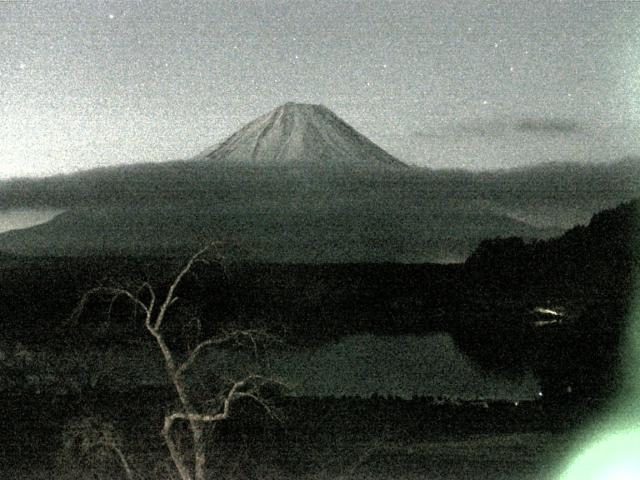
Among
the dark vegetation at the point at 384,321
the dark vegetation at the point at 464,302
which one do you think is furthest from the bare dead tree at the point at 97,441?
the dark vegetation at the point at 464,302

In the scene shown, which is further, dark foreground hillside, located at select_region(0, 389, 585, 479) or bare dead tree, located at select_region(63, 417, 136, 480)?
dark foreground hillside, located at select_region(0, 389, 585, 479)

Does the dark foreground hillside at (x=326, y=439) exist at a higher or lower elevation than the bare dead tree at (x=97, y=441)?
lower

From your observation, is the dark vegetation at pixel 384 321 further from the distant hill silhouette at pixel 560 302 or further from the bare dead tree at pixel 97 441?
the bare dead tree at pixel 97 441

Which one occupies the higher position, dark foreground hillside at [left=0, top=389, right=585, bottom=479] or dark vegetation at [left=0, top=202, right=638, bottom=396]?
dark foreground hillside at [left=0, top=389, right=585, bottom=479]

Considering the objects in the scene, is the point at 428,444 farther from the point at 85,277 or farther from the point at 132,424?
the point at 85,277

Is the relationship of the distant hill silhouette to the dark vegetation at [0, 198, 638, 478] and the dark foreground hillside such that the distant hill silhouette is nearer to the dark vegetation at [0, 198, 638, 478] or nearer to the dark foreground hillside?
the dark vegetation at [0, 198, 638, 478]

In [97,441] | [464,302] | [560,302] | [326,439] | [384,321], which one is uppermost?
[97,441]

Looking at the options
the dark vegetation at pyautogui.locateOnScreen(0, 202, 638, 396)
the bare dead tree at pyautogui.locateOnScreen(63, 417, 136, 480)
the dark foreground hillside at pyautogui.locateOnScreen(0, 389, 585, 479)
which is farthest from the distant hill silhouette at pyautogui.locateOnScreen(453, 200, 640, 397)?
the bare dead tree at pyautogui.locateOnScreen(63, 417, 136, 480)

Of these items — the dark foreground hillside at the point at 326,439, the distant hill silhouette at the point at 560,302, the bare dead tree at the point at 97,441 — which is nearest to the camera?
the bare dead tree at the point at 97,441

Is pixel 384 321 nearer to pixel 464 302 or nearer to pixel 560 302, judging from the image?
pixel 464 302

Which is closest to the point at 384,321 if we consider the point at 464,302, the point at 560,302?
the point at 464,302

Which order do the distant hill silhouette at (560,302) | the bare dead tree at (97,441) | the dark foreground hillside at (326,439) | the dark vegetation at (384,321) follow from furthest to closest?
1. the distant hill silhouette at (560,302)
2. the dark vegetation at (384,321)
3. the dark foreground hillside at (326,439)
4. the bare dead tree at (97,441)
